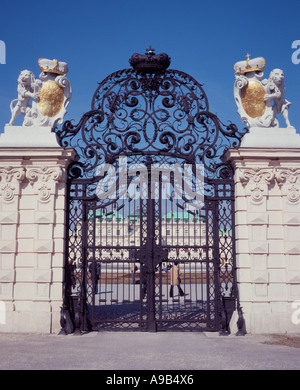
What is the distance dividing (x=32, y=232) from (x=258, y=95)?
6368 millimetres

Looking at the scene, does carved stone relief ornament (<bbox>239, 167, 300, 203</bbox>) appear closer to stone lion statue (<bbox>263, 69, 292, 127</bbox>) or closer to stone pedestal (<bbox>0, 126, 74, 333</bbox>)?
stone lion statue (<bbox>263, 69, 292, 127</bbox>)

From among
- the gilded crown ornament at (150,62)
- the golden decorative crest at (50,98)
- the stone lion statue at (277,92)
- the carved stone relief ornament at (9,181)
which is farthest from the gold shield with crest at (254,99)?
the carved stone relief ornament at (9,181)

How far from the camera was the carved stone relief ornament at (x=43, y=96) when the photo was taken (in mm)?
10547

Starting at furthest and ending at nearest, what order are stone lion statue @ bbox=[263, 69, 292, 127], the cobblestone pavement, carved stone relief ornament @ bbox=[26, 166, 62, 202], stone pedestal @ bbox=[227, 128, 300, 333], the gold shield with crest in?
the gold shield with crest, stone lion statue @ bbox=[263, 69, 292, 127], carved stone relief ornament @ bbox=[26, 166, 62, 202], stone pedestal @ bbox=[227, 128, 300, 333], the cobblestone pavement

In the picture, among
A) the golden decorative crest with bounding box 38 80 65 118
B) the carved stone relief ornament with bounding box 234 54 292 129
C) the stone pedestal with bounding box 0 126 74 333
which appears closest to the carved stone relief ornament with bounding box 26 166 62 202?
the stone pedestal with bounding box 0 126 74 333

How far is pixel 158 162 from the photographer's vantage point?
10438 mm

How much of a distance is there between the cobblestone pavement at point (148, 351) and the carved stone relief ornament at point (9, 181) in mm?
3106

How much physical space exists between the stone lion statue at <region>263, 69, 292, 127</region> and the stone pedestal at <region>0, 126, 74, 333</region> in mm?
5048

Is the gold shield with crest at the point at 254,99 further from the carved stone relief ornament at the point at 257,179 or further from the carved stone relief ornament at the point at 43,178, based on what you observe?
the carved stone relief ornament at the point at 43,178

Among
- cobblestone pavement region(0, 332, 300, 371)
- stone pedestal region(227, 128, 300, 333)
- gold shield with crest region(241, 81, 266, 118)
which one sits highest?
gold shield with crest region(241, 81, 266, 118)

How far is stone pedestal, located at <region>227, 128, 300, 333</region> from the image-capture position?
9695mm

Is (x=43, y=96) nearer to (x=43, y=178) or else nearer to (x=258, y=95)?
(x=43, y=178)

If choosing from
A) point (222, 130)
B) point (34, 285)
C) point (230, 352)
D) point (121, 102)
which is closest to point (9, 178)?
point (34, 285)

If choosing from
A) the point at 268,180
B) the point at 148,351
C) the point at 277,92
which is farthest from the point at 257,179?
the point at 148,351
